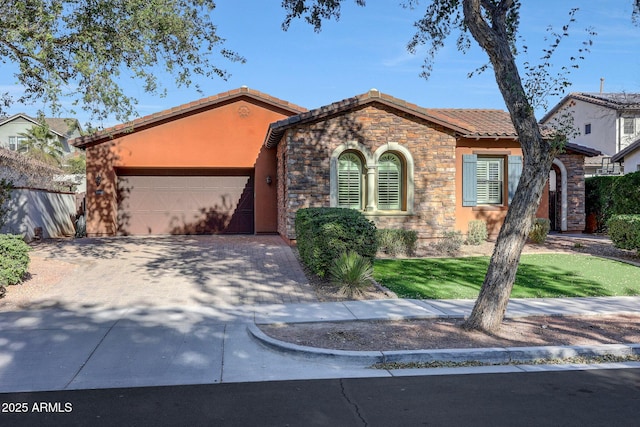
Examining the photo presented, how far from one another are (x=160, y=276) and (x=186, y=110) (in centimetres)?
920

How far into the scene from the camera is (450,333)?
699 cm

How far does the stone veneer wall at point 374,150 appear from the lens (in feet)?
48.3

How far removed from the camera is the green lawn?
9.79 meters

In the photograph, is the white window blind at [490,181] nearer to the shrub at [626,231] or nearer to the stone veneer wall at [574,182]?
the stone veneer wall at [574,182]

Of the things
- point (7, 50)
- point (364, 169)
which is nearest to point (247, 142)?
point (364, 169)

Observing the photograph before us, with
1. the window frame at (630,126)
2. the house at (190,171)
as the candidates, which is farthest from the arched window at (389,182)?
the window frame at (630,126)

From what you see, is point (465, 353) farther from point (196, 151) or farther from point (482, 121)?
point (196, 151)

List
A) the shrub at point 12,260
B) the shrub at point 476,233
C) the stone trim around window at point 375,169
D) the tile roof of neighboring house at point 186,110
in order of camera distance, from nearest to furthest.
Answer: the shrub at point 12,260 → the stone trim around window at point 375,169 → the shrub at point 476,233 → the tile roof of neighboring house at point 186,110

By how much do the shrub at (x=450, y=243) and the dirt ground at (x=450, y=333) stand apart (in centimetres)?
639

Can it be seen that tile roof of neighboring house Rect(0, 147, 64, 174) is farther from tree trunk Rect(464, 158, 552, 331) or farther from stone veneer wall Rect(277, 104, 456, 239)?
tree trunk Rect(464, 158, 552, 331)

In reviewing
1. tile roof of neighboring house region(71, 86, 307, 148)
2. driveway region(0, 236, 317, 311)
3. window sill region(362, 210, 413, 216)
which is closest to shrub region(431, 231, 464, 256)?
window sill region(362, 210, 413, 216)

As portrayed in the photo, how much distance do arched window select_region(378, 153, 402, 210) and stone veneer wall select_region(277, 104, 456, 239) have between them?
52cm

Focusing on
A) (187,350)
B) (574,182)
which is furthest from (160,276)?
(574,182)

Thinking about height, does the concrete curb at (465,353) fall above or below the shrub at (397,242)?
below
